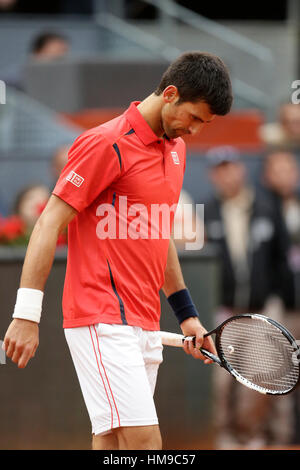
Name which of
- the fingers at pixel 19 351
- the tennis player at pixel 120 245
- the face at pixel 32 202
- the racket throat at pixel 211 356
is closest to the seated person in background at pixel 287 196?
the face at pixel 32 202

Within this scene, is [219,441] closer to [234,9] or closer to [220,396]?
[220,396]

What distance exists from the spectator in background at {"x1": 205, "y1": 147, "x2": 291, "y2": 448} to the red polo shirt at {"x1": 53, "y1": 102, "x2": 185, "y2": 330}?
2916 millimetres

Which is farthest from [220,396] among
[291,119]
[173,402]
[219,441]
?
[291,119]

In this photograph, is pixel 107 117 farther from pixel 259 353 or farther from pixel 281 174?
pixel 259 353

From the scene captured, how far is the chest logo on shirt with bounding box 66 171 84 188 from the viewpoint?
9.69 ft

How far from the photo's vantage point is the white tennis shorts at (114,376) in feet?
9.86

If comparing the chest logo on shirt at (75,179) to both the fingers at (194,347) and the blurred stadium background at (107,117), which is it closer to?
the fingers at (194,347)

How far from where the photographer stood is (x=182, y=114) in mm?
3033

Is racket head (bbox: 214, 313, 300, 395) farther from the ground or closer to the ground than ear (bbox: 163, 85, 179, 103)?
closer to the ground

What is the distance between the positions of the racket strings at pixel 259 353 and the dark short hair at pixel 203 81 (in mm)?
735

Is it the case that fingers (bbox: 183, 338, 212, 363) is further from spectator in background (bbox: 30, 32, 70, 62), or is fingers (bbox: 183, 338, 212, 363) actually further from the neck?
spectator in background (bbox: 30, 32, 70, 62)

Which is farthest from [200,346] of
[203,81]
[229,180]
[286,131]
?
[286,131]

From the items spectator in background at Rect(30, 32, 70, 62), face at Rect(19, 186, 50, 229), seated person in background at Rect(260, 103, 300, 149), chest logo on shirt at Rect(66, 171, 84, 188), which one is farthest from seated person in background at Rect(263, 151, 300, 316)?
chest logo on shirt at Rect(66, 171, 84, 188)

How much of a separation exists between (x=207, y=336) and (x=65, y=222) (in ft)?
2.32
